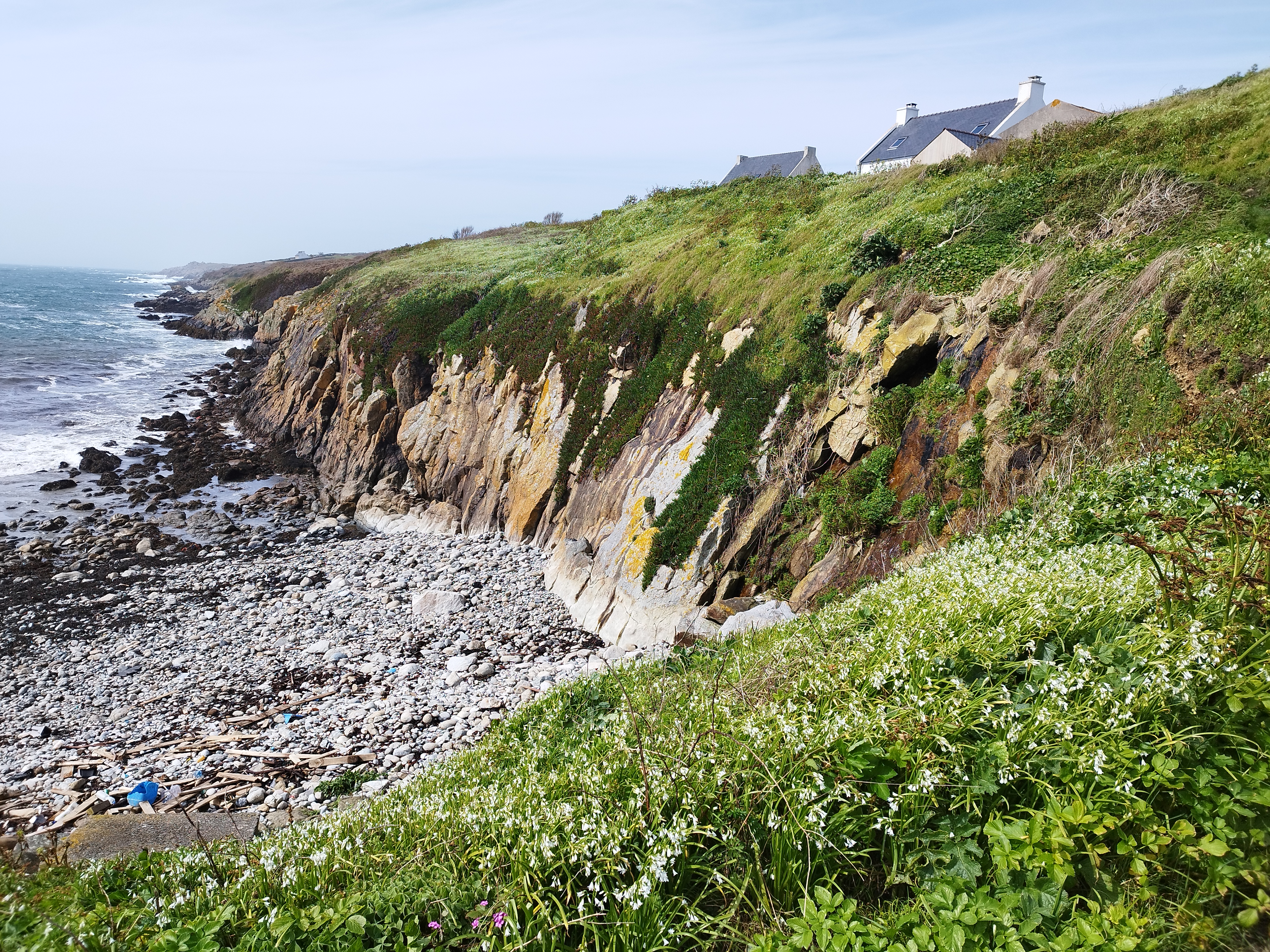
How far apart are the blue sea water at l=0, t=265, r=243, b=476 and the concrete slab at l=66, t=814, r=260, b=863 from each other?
103 ft

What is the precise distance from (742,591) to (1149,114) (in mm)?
14637

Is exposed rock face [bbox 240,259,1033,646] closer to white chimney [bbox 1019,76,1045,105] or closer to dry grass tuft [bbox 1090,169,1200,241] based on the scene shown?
dry grass tuft [bbox 1090,169,1200,241]

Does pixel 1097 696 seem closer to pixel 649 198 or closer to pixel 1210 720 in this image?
pixel 1210 720

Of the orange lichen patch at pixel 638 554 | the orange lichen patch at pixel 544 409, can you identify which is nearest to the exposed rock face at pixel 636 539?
the orange lichen patch at pixel 638 554

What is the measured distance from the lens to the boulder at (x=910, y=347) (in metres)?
12.7

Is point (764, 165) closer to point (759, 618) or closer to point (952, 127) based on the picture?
point (952, 127)

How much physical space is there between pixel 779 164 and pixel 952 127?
12.7 meters

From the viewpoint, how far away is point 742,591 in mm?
14141

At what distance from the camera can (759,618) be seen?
1110 centimetres

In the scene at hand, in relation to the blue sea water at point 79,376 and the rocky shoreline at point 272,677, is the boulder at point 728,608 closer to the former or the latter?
the rocky shoreline at point 272,677

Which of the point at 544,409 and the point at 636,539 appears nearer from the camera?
the point at 636,539

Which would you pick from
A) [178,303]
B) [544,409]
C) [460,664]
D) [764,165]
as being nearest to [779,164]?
[764,165]

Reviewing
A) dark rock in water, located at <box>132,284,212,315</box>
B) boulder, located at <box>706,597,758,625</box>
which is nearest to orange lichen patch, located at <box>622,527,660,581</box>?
boulder, located at <box>706,597,758,625</box>

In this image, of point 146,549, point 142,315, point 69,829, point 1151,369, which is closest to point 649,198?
point 146,549
